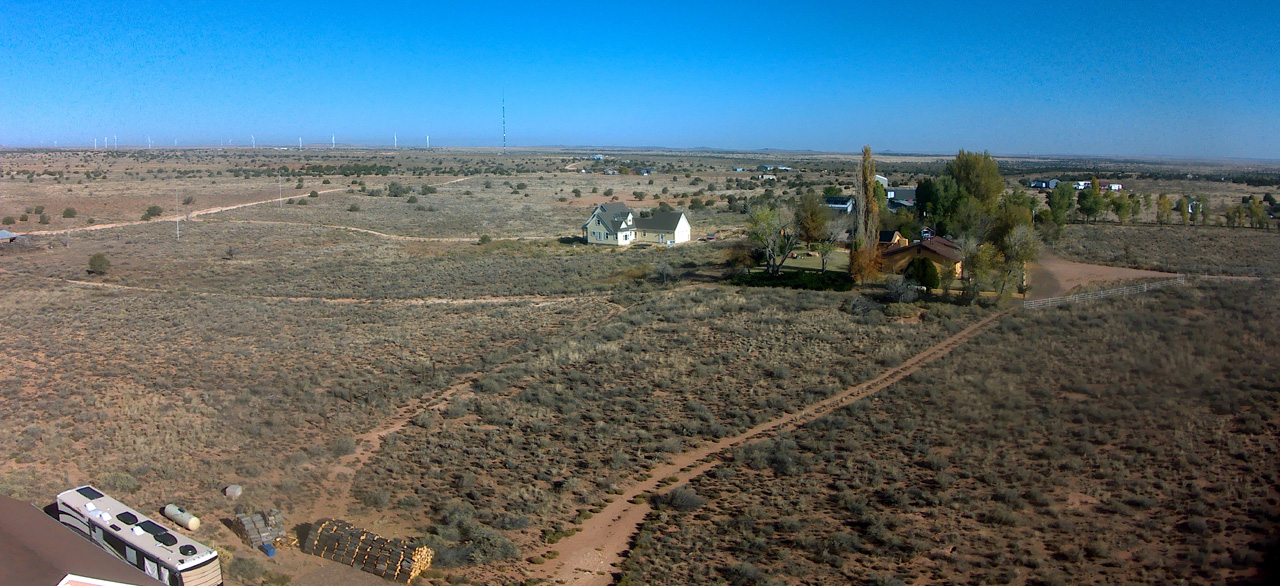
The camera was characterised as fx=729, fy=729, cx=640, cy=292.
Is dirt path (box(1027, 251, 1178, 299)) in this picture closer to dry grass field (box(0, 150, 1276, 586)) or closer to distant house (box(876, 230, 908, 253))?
dry grass field (box(0, 150, 1276, 586))

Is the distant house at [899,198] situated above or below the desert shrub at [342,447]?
above

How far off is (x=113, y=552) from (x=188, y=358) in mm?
14909

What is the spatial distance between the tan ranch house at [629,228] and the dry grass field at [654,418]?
1349cm

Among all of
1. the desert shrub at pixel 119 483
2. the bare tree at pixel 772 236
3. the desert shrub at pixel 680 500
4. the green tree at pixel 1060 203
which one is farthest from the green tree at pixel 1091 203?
the desert shrub at pixel 119 483

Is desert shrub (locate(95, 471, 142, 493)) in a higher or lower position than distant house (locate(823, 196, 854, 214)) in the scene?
lower

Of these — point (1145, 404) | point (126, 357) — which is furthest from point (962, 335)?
point (126, 357)

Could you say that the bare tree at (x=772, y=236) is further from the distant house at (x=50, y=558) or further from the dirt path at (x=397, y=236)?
the distant house at (x=50, y=558)

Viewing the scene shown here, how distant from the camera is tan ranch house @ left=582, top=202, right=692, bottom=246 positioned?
53.7 m

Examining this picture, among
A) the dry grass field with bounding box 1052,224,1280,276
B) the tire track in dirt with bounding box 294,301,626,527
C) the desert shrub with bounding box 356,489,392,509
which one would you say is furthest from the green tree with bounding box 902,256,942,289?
the desert shrub with bounding box 356,489,392,509

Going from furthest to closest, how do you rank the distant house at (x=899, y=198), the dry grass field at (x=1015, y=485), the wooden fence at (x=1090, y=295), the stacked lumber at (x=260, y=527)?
the distant house at (x=899, y=198), the wooden fence at (x=1090, y=295), the stacked lumber at (x=260, y=527), the dry grass field at (x=1015, y=485)

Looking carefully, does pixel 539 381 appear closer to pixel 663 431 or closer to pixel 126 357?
pixel 663 431

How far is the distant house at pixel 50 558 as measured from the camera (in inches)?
400

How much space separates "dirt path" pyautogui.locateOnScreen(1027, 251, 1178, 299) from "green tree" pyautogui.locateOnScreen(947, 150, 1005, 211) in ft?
43.5

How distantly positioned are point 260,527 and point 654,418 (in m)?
10.1
